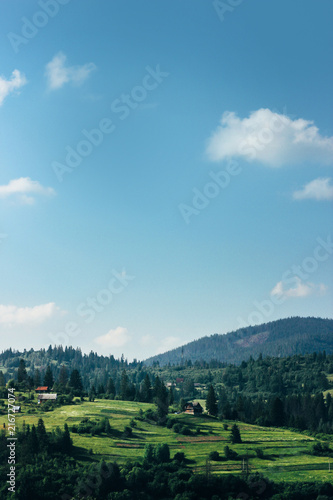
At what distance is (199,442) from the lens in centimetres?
10719

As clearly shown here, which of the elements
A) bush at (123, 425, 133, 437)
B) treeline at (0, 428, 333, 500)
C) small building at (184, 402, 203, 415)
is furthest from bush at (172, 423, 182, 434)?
treeline at (0, 428, 333, 500)

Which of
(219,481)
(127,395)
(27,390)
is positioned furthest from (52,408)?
(219,481)

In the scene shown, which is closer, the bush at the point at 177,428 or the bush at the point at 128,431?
the bush at the point at 128,431

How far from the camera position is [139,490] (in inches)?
3268

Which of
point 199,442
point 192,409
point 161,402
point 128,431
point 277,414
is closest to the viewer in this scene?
point 199,442

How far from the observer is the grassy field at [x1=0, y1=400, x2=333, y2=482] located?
304 feet

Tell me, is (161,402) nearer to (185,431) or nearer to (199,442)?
(185,431)

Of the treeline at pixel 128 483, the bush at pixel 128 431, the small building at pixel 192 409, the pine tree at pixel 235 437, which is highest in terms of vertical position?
the small building at pixel 192 409

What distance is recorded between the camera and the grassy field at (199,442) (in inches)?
3652

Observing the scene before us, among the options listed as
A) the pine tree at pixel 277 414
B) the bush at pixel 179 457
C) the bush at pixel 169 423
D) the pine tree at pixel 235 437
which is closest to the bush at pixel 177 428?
the bush at pixel 169 423

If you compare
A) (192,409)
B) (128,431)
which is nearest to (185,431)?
(128,431)

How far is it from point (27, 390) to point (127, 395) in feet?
111

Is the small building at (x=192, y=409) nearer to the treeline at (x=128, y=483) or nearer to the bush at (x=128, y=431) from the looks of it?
the bush at (x=128, y=431)

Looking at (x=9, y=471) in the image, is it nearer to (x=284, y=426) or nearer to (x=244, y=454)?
(x=244, y=454)
